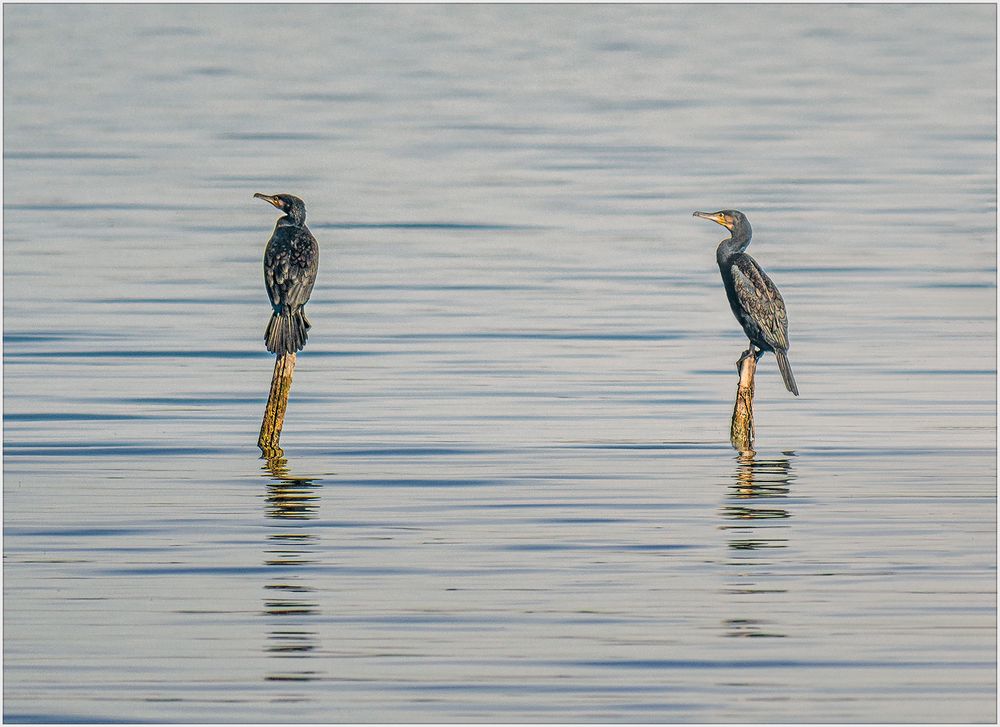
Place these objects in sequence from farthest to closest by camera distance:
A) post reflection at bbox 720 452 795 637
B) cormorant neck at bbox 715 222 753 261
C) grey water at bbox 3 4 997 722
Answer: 1. cormorant neck at bbox 715 222 753 261
2. post reflection at bbox 720 452 795 637
3. grey water at bbox 3 4 997 722

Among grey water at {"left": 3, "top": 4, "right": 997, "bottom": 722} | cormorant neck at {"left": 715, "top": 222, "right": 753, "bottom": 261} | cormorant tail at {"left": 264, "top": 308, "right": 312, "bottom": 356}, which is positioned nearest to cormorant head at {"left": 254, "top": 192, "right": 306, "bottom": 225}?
→ cormorant tail at {"left": 264, "top": 308, "right": 312, "bottom": 356}

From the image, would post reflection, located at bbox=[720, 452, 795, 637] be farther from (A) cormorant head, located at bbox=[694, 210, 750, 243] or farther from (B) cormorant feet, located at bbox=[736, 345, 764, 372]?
(A) cormorant head, located at bbox=[694, 210, 750, 243]

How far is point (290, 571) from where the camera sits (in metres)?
9.66

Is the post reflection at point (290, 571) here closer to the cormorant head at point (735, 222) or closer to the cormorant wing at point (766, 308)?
the cormorant wing at point (766, 308)

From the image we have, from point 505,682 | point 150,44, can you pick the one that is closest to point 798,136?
point 150,44

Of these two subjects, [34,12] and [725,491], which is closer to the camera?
[725,491]

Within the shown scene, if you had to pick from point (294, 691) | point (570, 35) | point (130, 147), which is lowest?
point (294, 691)

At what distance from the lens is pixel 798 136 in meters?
34.6

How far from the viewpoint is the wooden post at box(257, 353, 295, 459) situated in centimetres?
1264

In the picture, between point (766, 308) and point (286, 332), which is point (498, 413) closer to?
point (766, 308)

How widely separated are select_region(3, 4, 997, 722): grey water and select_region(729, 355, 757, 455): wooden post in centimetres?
13

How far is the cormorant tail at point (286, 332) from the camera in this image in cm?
1245

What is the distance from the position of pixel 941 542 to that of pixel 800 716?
2.65 metres

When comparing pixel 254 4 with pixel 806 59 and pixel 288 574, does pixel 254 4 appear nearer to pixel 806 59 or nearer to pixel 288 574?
pixel 806 59
